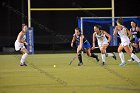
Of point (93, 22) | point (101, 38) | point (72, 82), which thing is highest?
point (93, 22)

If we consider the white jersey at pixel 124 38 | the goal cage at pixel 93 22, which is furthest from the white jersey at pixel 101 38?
the goal cage at pixel 93 22

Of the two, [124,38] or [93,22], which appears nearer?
[124,38]

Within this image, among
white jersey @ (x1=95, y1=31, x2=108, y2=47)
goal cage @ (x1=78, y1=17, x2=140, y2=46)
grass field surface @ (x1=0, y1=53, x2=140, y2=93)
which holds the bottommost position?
grass field surface @ (x1=0, y1=53, x2=140, y2=93)

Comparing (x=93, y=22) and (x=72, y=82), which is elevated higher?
(x=93, y=22)

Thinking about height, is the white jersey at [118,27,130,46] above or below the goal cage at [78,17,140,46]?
below

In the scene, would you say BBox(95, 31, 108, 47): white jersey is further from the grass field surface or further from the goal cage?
the goal cage

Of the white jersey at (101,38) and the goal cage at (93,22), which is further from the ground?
the goal cage at (93,22)

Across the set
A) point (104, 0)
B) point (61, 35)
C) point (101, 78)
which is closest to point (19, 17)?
point (61, 35)

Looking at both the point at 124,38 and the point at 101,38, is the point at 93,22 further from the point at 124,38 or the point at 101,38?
the point at 124,38

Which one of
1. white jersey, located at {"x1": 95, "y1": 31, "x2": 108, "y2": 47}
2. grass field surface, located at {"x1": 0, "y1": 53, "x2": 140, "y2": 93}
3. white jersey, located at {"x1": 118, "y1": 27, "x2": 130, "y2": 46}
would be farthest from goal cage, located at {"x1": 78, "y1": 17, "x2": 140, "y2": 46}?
grass field surface, located at {"x1": 0, "y1": 53, "x2": 140, "y2": 93}

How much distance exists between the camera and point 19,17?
32.2 m

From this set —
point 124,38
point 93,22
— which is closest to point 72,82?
point 124,38

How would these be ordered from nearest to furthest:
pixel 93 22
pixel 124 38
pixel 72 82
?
pixel 72 82
pixel 124 38
pixel 93 22

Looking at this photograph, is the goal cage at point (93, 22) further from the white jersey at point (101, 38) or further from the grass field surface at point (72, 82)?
the grass field surface at point (72, 82)
